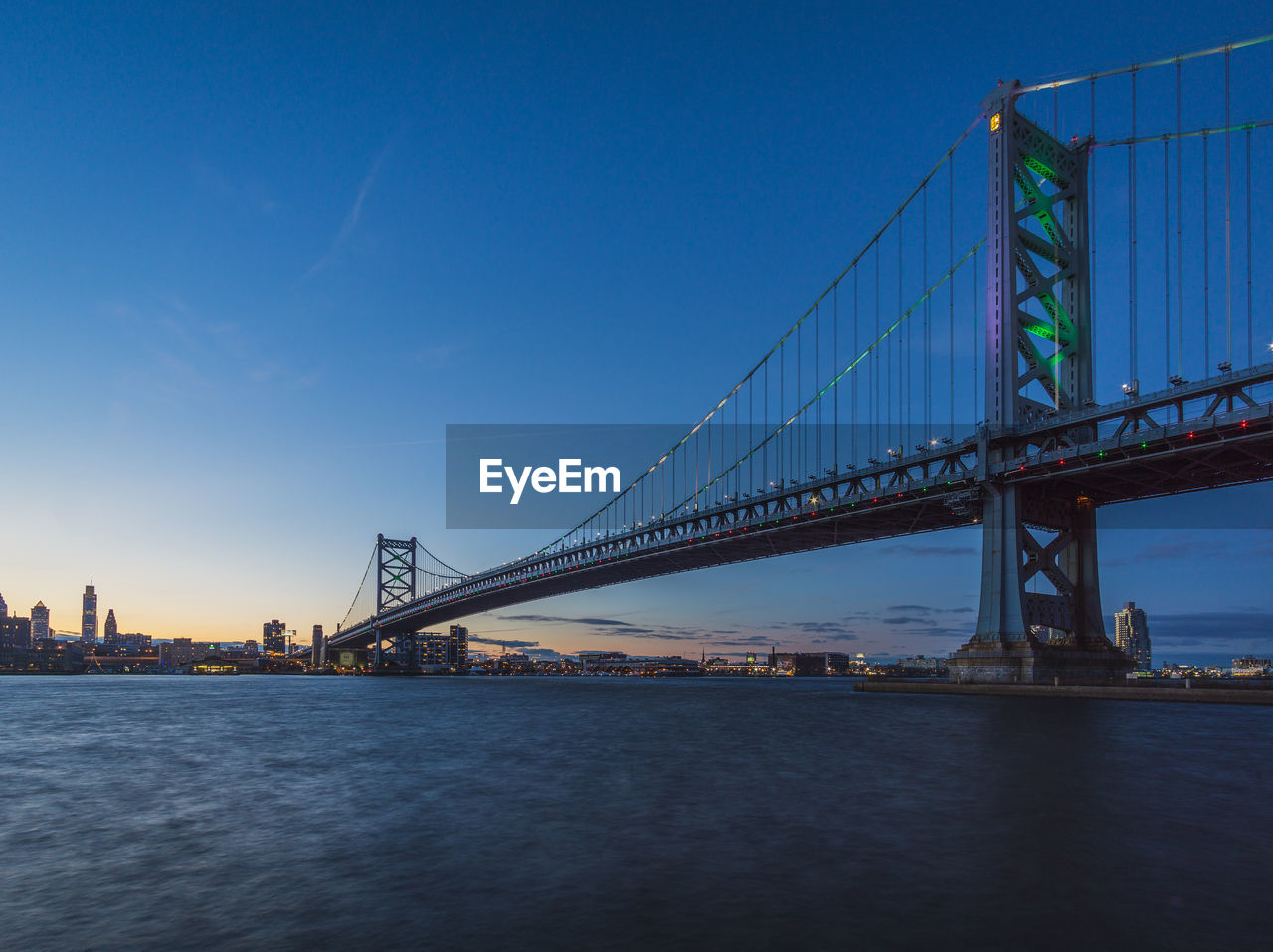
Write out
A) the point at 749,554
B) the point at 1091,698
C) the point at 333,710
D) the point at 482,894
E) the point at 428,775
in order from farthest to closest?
the point at 749,554 → the point at 333,710 → the point at 1091,698 → the point at 428,775 → the point at 482,894

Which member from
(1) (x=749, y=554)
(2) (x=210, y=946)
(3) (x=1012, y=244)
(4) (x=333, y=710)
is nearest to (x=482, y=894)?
(2) (x=210, y=946)

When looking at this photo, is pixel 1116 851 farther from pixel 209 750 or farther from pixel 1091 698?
pixel 1091 698

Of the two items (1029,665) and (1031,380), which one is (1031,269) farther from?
(1029,665)

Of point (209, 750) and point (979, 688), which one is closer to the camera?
point (209, 750)

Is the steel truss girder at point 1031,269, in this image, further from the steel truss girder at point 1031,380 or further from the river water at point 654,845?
the river water at point 654,845

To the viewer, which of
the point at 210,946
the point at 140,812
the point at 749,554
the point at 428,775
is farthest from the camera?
the point at 749,554

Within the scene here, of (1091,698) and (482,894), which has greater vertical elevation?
(482,894)

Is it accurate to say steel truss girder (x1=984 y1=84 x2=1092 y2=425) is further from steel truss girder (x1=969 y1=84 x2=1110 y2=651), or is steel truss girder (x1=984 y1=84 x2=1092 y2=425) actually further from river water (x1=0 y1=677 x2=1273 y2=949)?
river water (x1=0 y1=677 x2=1273 y2=949)

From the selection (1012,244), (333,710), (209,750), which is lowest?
(333,710)
